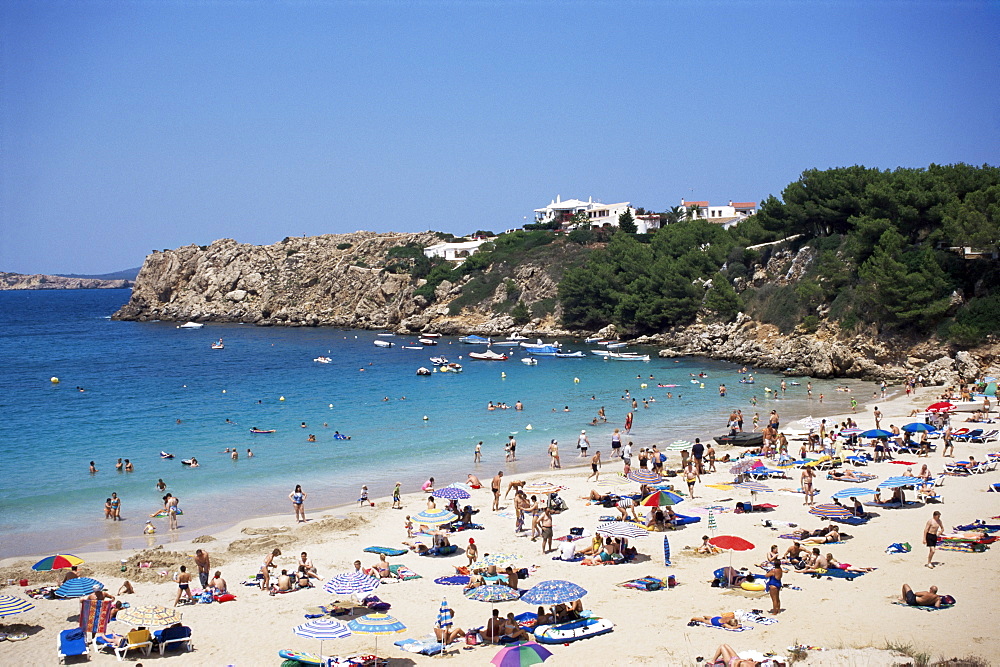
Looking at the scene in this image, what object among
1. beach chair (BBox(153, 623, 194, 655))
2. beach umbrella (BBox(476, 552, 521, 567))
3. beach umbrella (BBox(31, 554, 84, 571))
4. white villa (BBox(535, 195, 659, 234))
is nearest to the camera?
beach chair (BBox(153, 623, 194, 655))

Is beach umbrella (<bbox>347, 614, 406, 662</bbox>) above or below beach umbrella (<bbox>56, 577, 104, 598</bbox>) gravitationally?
above

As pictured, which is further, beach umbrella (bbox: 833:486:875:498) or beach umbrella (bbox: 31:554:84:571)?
beach umbrella (bbox: 833:486:875:498)

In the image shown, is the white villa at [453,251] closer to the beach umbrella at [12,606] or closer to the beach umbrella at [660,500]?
the beach umbrella at [660,500]

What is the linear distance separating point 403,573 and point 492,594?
3.14 meters

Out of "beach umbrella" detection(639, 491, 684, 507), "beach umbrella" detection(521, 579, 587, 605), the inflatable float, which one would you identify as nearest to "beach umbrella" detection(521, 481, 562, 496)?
"beach umbrella" detection(639, 491, 684, 507)

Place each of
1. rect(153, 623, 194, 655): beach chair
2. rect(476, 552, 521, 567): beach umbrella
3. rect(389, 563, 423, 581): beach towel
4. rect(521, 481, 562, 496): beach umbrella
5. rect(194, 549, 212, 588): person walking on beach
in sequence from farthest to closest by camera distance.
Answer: rect(521, 481, 562, 496): beach umbrella → rect(389, 563, 423, 581): beach towel → rect(194, 549, 212, 588): person walking on beach → rect(476, 552, 521, 567): beach umbrella → rect(153, 623, 194, 655): beach chair

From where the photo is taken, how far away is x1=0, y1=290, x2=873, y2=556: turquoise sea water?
25250 mm

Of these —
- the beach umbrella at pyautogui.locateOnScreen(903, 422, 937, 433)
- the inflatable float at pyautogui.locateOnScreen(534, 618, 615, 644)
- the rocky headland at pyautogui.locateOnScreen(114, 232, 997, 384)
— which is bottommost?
the inflatable float at pyautogui.locateOnScreen(534, 618, 615, 644)

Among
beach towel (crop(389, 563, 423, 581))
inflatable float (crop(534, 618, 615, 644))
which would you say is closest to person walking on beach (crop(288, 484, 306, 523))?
beach towel (crop(389, 563, 423, 581))

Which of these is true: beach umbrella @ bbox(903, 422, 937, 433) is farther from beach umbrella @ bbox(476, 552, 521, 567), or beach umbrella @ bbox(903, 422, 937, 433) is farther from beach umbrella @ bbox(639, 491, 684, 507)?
beach umbrella @ bbox(476, 552, 521, 567)

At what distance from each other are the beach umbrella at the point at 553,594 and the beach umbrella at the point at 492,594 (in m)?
0.99

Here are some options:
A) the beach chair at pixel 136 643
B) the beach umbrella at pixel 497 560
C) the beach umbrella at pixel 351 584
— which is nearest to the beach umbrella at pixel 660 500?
the beach umbrella at pixel 497 560

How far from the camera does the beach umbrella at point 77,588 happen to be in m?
15.8

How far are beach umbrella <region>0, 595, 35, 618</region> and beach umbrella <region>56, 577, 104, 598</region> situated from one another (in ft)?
3.64
